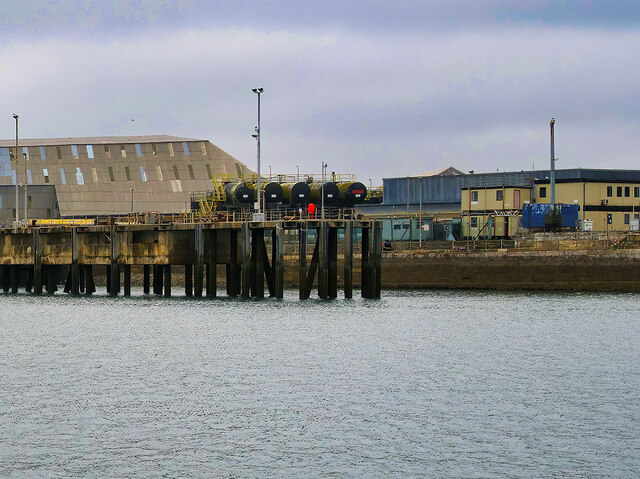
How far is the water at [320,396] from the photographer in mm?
29797

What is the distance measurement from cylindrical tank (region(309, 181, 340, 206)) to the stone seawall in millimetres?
12115

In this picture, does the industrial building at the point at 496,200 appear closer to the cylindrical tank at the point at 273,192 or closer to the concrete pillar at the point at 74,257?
the cylindrical tank at the point at 273,192

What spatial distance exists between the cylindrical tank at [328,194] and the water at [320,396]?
165 feet

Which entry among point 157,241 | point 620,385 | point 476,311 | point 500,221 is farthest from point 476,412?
point 500,221

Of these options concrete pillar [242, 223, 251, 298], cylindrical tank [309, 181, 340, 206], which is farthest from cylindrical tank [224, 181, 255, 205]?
concrete pillar [242, 223, 251, 298]

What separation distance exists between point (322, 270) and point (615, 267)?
29842 mm

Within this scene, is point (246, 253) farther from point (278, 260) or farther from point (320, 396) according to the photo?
point (320, 396)

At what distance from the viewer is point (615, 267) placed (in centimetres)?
9269

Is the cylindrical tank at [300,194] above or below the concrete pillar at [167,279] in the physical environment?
above

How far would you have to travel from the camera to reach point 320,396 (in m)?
38.8

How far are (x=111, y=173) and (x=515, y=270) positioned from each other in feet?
195

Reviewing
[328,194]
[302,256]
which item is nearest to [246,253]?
[302,256]

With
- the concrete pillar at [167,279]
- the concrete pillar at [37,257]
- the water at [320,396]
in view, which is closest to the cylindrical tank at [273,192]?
the concrete pillar at [167,279]

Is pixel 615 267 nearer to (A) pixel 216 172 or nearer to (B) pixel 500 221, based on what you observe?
(B) pixel 500 221
